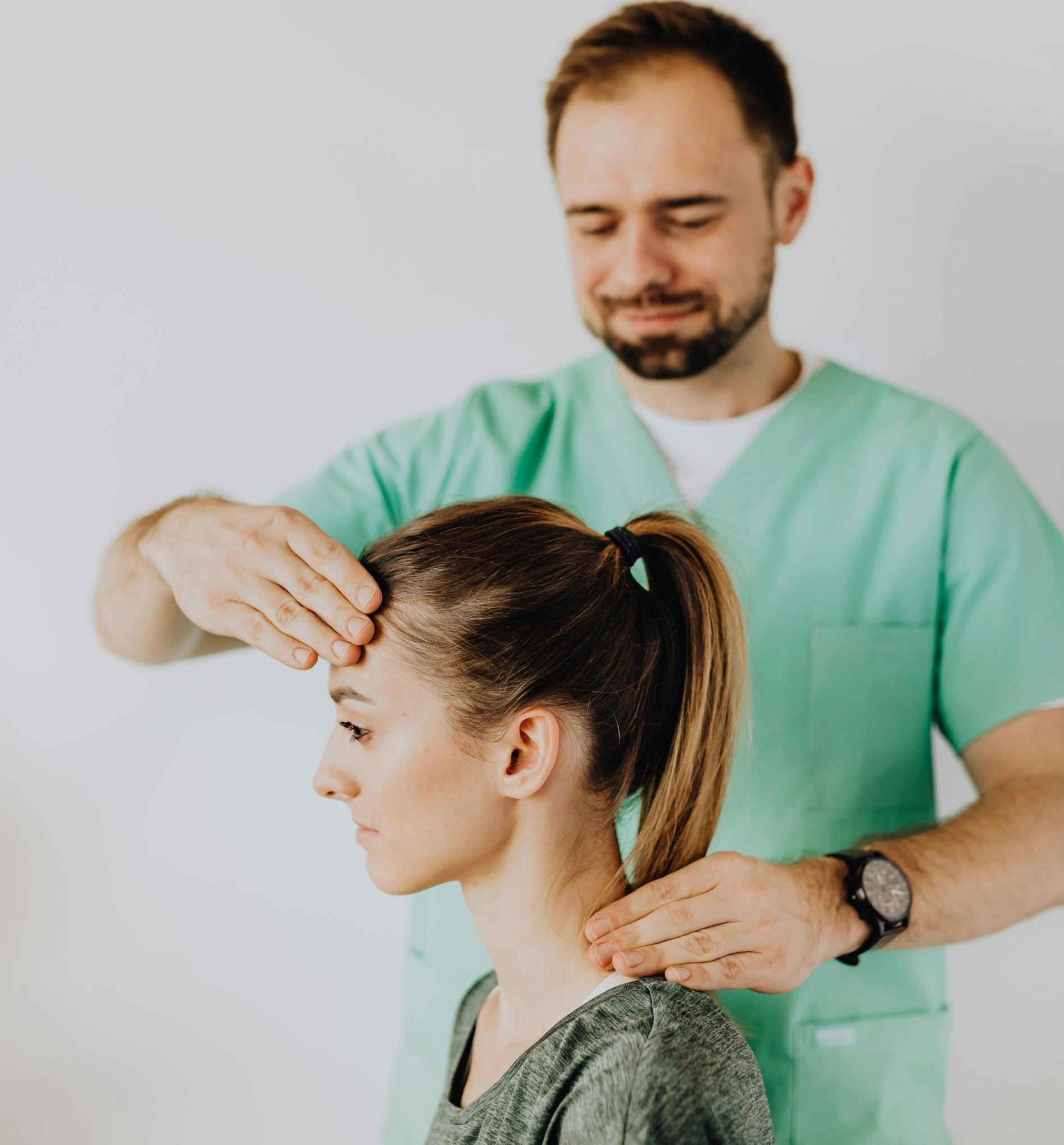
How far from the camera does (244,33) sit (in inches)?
63.1

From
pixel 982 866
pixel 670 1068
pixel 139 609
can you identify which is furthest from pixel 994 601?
pixel 139 609

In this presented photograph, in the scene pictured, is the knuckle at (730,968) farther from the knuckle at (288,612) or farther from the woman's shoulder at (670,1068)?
the knuckle at (288,612)

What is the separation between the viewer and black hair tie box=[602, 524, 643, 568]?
0.99m

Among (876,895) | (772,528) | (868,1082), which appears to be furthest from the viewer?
(772,528)

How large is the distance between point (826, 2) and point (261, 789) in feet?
4.41

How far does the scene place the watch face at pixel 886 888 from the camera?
1.02 meters

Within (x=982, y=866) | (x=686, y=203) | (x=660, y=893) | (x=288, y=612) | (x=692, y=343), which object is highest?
(x=686, y=203)

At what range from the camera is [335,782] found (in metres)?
0.95

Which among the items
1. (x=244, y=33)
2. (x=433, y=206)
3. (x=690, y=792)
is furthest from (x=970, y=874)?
(x=244, y=33)

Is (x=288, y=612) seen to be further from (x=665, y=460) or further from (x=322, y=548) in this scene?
(x=665, y=460)

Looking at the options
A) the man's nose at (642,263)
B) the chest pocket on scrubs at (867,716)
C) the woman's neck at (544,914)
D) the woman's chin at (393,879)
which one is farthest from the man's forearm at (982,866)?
the man's nose at (642,263)

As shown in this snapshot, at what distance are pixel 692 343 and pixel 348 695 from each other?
1.98 feet

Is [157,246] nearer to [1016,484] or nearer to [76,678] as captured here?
[76,678]

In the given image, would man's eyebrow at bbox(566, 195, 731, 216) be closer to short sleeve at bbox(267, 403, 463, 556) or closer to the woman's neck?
short sleeve at bbox(267, 403, 463, 556)
